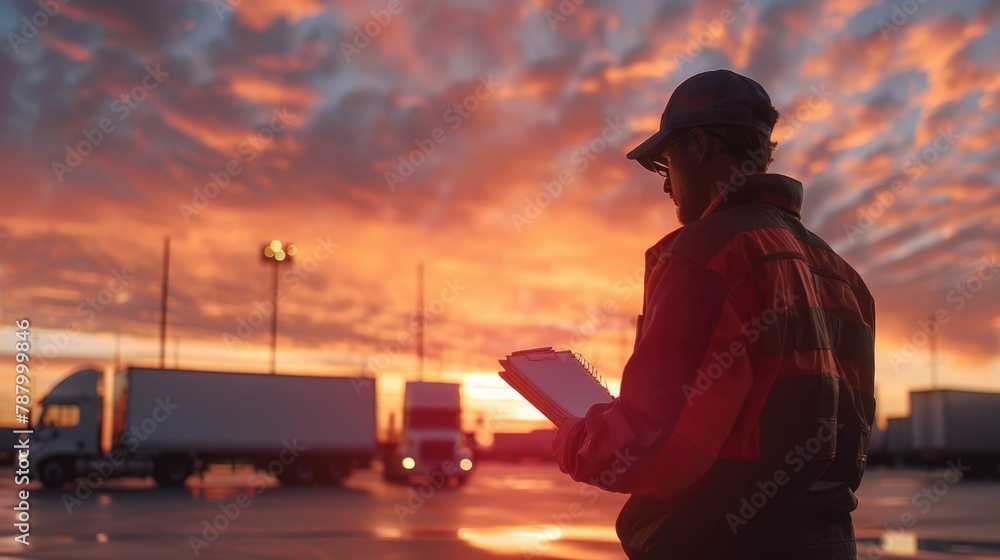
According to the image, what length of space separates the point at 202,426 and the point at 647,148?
33426mm

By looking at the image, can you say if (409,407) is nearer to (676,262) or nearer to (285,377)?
(285,377)

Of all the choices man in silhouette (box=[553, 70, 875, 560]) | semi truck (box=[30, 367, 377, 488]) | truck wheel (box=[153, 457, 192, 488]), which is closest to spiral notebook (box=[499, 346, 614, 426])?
man in silhouette (box=[553, 70, 875, 560])

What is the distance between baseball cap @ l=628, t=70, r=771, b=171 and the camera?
2133 mm

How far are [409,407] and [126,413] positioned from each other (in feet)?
31.8

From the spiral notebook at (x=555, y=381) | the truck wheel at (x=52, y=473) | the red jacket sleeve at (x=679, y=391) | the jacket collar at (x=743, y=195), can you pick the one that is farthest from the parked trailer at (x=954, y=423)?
the red jacket sleeve at (x=679, y=391)

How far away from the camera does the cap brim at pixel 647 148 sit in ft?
7.20

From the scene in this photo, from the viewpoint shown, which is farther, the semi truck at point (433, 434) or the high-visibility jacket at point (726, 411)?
the semi truck at point (433, 434)

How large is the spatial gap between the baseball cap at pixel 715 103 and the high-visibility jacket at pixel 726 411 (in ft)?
0.85

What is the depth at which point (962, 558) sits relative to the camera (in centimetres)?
1320

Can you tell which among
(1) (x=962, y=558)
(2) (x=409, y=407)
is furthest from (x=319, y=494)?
(1) (x=962, y=558)

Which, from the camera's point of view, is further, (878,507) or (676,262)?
(878,507)

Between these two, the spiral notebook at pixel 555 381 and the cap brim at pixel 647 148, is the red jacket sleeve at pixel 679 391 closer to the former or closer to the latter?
the spiral notebook at pixel 555 381

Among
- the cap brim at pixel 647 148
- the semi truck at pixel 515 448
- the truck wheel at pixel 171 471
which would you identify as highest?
the cap brim at pixel 647 148

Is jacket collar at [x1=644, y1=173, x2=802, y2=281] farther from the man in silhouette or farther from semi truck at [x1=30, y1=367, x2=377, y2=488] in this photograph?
semi truck at [x1=30, y1=367, x2=377, y2=488]
